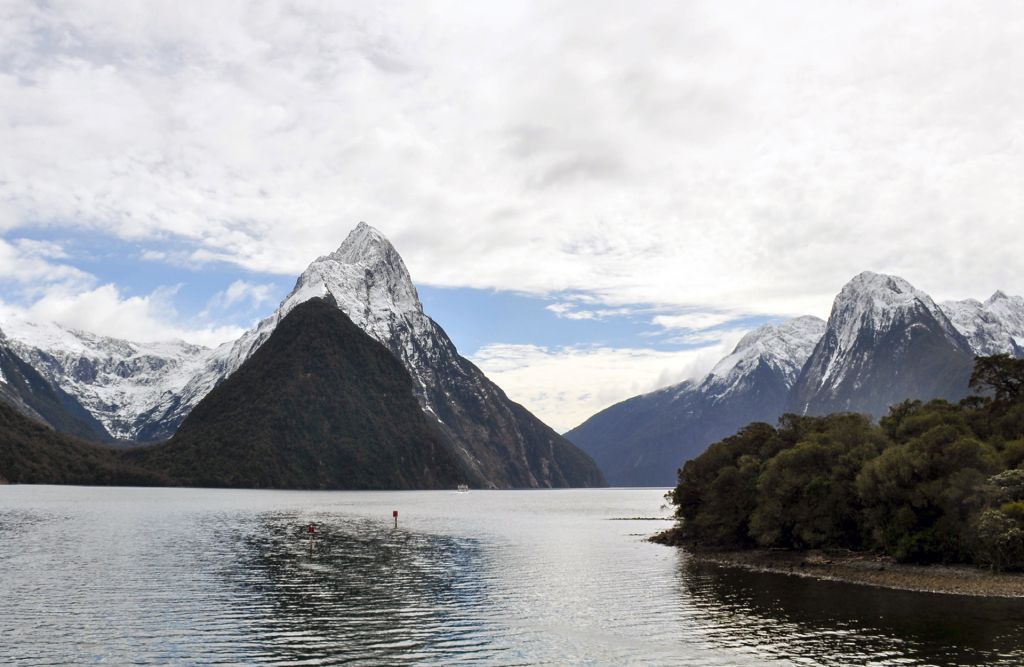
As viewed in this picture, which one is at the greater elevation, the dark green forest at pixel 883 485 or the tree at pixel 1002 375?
the tree at pixel 1002 375

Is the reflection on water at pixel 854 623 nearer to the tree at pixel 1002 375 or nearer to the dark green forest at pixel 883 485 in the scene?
the dark green forest at pixel 883 485

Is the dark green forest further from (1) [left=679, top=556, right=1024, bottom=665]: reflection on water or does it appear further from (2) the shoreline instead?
(1) [left=679, top=556, right=1024, bottom=665]: reflection on water

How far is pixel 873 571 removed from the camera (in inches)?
3652

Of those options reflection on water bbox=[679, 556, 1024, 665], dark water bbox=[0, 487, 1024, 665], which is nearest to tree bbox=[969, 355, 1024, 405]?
dark water bbox=[0, 487, 1024, 665]

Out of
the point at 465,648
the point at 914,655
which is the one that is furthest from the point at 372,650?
the point at 914,655

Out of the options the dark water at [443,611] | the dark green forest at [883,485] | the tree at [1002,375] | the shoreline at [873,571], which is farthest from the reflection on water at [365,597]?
the tree at [1002,375]

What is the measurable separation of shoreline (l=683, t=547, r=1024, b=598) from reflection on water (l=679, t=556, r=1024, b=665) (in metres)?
3.04

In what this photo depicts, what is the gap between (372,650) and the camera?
54.9 metres

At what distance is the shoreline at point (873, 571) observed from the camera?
81.2 meters

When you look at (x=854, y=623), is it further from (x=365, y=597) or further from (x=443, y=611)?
(x=365, y=597)

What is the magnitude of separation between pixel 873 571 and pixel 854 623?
Answer: 29122 millimetres

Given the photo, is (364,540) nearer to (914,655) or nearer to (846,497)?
(846,497)

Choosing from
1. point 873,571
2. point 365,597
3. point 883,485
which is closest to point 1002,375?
point 883,485

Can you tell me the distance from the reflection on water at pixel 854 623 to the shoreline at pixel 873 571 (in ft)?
9.98
